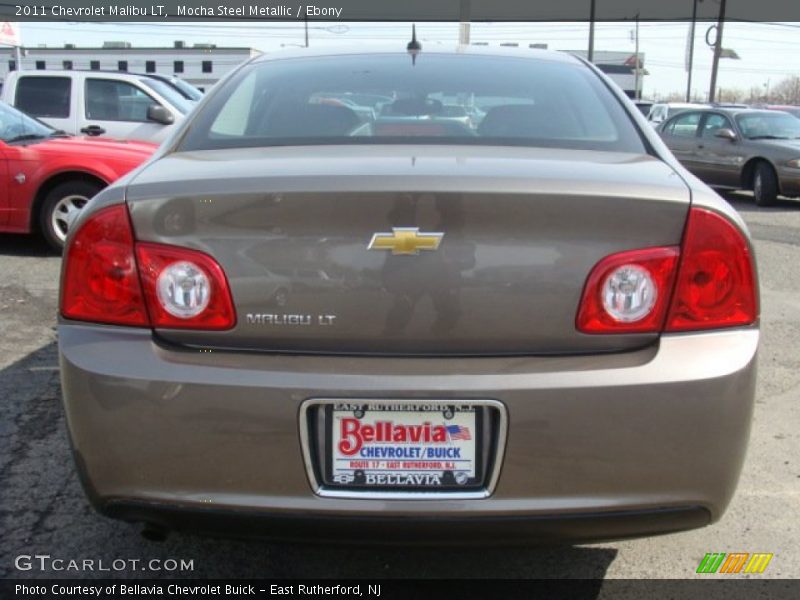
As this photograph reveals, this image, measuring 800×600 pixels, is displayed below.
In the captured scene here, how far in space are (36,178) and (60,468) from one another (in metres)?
4.57

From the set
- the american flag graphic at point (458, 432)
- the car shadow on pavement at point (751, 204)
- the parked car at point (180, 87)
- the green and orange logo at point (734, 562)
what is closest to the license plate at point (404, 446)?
the american flag graphic at point (458, 432)

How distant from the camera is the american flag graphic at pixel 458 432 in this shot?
2.00 m

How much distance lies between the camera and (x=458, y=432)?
78.8 inches

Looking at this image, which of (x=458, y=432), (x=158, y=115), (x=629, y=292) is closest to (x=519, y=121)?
(x=629, y=292)

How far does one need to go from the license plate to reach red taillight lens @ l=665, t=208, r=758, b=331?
0.57 m

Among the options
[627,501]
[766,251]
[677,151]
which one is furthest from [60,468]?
[677,151]

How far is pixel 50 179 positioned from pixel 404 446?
617 centimetres

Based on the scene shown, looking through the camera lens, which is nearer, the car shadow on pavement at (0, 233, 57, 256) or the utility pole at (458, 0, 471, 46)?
the car shadow on pavement at (0, 233, 57, 256)

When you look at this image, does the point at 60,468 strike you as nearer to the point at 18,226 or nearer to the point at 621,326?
the point at 621,326

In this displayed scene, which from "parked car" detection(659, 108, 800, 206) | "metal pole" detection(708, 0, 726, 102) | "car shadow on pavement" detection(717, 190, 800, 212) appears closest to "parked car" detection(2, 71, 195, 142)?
"car shadow on pavement" detection(717, 190, 800, 212)

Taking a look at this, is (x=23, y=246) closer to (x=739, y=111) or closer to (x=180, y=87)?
(x=180, y=87)

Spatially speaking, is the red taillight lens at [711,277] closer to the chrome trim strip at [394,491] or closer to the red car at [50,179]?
the chrome trim strip at [394,491]

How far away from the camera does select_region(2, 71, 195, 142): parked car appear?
11.1 m

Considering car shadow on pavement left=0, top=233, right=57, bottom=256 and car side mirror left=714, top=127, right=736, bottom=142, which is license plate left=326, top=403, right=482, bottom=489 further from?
car side mirror left=714, top=127, right=736, bottom=142
